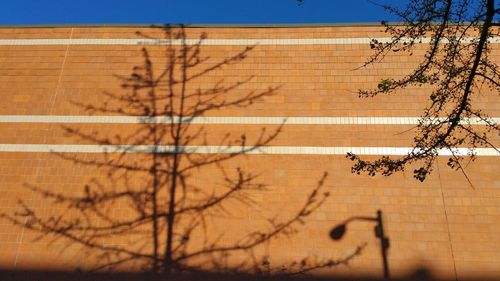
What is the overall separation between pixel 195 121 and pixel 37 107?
5.48m

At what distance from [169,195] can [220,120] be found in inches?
117

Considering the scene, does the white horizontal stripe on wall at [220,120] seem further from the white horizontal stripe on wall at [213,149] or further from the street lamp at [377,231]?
the street lamp at [377,231]

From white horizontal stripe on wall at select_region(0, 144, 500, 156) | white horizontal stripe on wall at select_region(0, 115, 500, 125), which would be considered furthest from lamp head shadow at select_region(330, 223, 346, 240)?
white horizontal stripe on wall at select_region(0, 115, 500, 125)

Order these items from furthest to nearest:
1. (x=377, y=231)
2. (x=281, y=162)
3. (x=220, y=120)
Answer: (x=220, y=120) < (x=281, y=162) < (x=377, y=231)

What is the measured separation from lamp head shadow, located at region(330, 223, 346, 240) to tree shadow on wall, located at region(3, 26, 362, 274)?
669 mm

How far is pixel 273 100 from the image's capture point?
14.7m

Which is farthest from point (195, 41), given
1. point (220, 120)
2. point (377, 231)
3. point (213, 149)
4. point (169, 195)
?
point (377, 231)

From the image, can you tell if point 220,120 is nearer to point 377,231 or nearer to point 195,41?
point 195,41

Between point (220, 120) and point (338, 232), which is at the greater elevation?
point (220, 120)

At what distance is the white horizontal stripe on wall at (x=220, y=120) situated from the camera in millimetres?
14203

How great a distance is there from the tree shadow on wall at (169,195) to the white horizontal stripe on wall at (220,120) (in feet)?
0.35

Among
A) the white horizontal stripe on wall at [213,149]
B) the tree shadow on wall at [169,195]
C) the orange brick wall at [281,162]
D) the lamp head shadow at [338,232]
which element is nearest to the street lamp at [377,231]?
the lamp head shadow at [338,232]

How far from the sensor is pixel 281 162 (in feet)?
45.5

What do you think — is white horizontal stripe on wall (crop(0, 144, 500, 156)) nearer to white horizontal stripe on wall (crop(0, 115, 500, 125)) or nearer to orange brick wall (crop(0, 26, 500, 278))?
orange brick wall (crop(0, 26, 500, 278))
